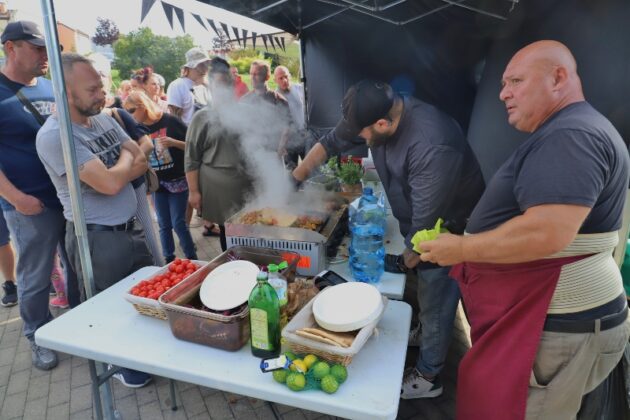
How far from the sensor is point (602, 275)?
1431 millimetres

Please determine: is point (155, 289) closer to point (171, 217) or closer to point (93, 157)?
point (93, 157)

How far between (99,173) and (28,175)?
993mm

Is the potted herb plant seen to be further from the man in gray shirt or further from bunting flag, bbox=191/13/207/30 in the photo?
bunting flag, bbox=191/13/207/30

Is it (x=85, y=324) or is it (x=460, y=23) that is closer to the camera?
(x=85, y=324)

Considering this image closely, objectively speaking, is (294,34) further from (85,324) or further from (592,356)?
(592,356)

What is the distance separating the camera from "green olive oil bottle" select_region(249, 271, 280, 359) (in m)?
1.38

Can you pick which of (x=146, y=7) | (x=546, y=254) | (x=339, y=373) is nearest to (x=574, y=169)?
(x=546, y=254)

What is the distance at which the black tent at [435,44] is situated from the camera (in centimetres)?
280

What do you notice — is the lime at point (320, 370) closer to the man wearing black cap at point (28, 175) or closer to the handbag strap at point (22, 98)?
the man wearing black cap at point (28, 175)

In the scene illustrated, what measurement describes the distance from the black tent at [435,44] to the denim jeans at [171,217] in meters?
1.99

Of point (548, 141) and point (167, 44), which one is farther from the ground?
point (167, 44)

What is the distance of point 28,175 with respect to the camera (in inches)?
103

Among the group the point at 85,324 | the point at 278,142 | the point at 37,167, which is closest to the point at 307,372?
the point at 85,324

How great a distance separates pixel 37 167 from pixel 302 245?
2075 millimetres
